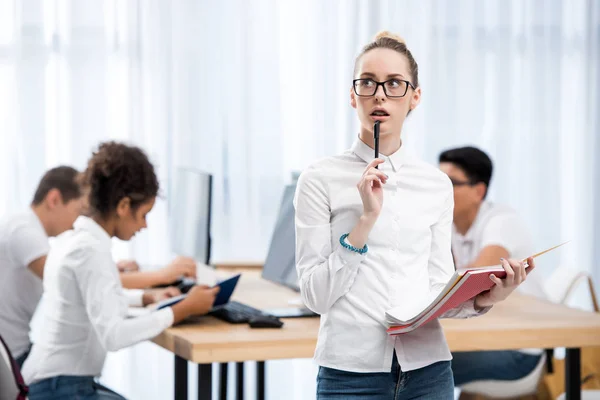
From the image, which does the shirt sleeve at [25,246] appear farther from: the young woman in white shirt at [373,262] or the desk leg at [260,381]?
the young woman in white shirt at [373,262]

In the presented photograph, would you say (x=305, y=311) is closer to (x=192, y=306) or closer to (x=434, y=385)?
(x=192, y=306)

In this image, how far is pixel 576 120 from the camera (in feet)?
16.1

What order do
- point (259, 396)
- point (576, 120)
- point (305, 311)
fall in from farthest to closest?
point (576, 120) → point (259, 396) → point (305, 311)

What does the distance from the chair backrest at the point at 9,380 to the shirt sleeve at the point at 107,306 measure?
511 millimetres

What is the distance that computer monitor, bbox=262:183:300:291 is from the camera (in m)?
2.75

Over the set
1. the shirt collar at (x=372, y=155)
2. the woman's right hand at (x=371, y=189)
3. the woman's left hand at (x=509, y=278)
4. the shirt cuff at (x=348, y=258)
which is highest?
the shirt collar at (x=372, y=155)

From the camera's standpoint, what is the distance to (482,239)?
10.7 feet

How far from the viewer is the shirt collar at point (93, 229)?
2.30 meters

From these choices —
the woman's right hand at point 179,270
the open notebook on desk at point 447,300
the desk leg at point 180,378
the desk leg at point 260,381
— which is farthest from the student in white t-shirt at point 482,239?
the open notebook on desk at point 447,300

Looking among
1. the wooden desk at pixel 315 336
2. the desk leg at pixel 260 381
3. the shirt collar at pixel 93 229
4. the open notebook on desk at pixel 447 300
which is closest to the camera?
the open notebook on desk at pixel 447 300

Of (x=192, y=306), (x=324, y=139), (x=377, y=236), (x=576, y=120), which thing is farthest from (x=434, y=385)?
(x=576, y=120)

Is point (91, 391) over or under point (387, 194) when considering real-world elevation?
under

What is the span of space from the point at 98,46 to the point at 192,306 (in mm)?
2302

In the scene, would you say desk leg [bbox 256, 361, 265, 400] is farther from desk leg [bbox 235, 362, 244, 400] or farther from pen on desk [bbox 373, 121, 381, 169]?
pen on desk [bbox 373, 121, 381, 169]
